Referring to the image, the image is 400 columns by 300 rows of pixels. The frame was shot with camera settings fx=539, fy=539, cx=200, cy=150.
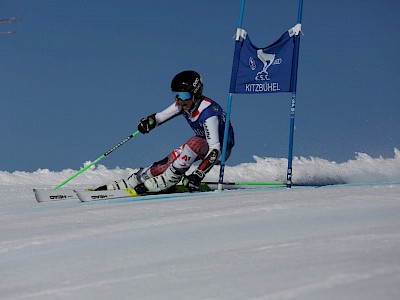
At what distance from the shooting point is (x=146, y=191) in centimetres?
630

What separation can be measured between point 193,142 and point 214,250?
3.81m

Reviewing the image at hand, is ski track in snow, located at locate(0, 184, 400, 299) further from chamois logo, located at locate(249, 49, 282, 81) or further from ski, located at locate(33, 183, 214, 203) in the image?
chamois logo, located at locate(249, 49, 282, 81)

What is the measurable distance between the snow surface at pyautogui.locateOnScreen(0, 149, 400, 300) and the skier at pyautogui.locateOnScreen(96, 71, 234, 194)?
5.33ft

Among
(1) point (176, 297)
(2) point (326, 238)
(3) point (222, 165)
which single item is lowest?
(1) point (176, 297)

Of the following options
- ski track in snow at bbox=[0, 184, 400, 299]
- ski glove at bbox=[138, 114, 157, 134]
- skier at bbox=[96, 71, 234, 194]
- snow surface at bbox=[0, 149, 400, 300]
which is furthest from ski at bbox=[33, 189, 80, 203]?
ski track in snow at bbox=[0, 184, 400, 299]

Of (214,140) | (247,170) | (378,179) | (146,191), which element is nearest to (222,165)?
(214,140)

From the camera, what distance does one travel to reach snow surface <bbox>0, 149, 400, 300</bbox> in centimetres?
198

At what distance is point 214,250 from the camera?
102 inches

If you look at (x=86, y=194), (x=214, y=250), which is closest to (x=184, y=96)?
(x=86, y=194)

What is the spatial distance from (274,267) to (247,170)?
8.10 meters

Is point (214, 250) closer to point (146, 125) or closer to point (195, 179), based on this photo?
point (195, 179)

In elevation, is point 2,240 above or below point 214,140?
below

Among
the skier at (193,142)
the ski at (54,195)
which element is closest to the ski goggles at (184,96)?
the skier at (193,142)

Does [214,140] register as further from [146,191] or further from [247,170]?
[247,170]
